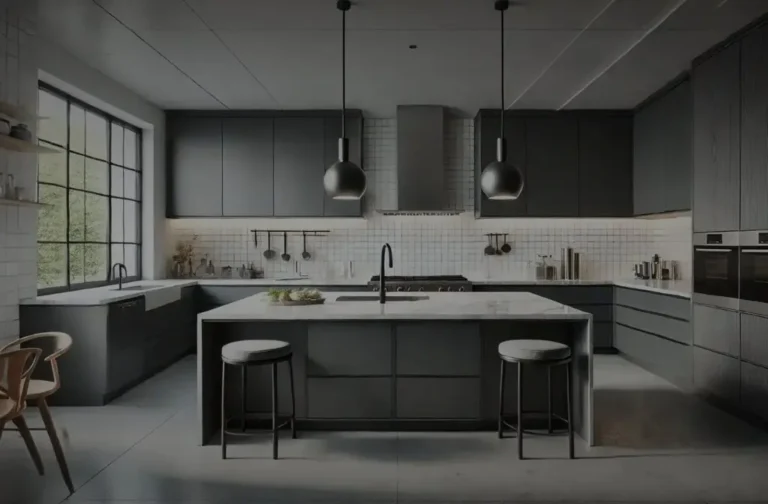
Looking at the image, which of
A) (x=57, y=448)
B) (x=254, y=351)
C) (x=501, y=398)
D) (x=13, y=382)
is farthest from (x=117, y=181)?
(x=501, y=398)

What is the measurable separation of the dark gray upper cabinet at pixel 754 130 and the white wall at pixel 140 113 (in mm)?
4804

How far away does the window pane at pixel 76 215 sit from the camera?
502cm

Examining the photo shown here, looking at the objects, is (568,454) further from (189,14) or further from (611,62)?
(189,14)

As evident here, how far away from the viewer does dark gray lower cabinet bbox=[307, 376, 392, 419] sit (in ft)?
12.3

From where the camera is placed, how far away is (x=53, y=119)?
4.76 metres

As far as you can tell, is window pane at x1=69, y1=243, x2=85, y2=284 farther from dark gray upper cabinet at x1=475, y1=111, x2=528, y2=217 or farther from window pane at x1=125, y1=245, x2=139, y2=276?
dark gray upper cabinet at x1=475, y1=111, x2=528, y2=217

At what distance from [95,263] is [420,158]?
334 cm

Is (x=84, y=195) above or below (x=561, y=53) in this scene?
below

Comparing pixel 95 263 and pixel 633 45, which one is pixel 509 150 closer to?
pixel 633 45

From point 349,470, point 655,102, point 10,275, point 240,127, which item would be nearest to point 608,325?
point 655,102

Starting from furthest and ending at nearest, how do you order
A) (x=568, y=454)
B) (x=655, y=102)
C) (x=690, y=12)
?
(x=655, y=102), (x=690, y=12), (x=568, y=454)

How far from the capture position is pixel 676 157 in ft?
17.7

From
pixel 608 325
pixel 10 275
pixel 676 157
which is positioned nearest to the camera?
pixel 10 275

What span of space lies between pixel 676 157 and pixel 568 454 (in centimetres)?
326
